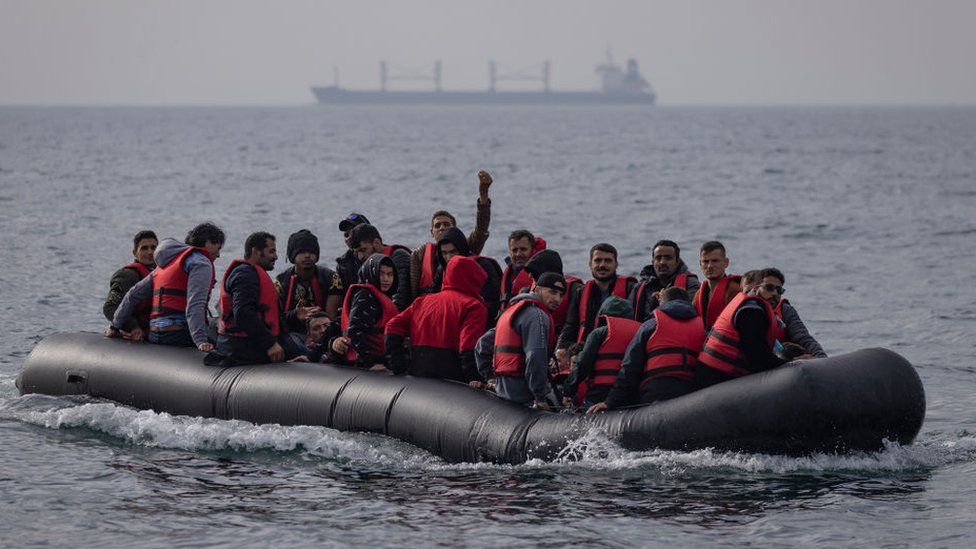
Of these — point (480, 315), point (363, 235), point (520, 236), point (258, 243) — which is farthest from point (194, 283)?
point (520, 236)

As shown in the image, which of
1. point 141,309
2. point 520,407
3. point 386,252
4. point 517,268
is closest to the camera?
point 520,407

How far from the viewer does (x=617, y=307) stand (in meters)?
9.70

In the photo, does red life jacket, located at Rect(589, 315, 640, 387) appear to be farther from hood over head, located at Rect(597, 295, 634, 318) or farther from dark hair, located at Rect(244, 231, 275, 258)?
dark hair, located at Rect(244, 231, 275, 258)

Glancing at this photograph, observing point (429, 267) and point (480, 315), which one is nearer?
point (480, 315)

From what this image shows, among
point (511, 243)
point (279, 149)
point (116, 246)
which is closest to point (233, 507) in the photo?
point (511, 243)

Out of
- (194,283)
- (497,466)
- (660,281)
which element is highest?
(660,281)

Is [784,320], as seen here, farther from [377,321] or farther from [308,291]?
[308,291]

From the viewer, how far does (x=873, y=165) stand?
60625 millimetres

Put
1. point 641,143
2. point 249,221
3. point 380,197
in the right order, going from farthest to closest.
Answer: point 641,143 < point 380,197 < point 249,221

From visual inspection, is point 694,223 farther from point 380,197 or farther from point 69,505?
point 69,505

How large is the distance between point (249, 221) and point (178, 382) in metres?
24.5

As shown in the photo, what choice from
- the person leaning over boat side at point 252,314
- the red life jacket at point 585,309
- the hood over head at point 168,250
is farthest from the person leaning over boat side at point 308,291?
the red life jacket at point 585,309

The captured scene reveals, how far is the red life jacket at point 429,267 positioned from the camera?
36.8 ft

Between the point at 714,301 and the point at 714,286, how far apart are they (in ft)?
0.37
